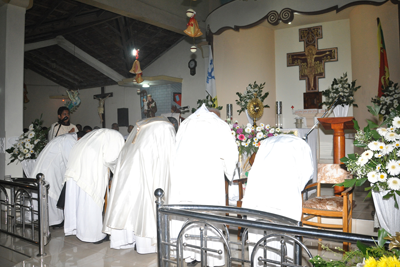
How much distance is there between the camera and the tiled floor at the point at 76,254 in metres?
3.96

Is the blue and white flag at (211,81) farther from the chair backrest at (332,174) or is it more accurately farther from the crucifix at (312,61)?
the chair backrest at (332,174)

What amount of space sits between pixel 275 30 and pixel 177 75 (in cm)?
554

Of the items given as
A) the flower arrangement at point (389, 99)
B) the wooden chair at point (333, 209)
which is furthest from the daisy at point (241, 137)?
the flower arrangement at point (389, 99)

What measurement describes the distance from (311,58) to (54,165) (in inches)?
317

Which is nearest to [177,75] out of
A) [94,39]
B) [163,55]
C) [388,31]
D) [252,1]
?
[163,55]

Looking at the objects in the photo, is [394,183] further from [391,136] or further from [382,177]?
[391,136]

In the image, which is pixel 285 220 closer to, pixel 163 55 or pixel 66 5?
pixel 66 5

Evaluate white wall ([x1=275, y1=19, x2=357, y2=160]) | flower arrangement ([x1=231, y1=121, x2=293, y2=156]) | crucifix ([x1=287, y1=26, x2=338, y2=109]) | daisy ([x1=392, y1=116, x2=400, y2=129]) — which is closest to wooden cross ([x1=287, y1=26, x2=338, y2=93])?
crucifix ([x1=287, y1=26, x2=338, y2=109])

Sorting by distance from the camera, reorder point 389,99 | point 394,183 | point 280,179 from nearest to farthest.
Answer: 1. point 394,183
2. point 280,179
3. point 389,99

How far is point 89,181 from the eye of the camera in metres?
4.84

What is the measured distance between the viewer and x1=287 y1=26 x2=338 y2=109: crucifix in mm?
9984

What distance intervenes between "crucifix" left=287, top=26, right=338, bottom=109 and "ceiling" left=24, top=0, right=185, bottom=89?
611 cm

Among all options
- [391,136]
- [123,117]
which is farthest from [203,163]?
[123,117]

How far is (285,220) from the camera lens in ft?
6.76
